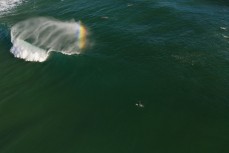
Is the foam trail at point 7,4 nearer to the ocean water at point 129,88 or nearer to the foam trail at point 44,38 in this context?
the foam trail at point 44,38

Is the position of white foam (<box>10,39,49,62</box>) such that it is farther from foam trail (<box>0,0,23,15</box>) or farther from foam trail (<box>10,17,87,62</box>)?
foam trail (<box>0,0,23,15</box>)

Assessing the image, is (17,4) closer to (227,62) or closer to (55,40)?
(55,40)

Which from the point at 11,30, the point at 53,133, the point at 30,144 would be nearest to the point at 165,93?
the point at 53,133

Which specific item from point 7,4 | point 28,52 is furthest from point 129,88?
point 7,4

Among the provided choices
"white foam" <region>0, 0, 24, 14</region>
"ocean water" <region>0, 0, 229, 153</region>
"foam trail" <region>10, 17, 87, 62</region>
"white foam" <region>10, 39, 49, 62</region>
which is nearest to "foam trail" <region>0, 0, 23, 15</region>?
"white foam" <region>0, 0, 24, 14</region>

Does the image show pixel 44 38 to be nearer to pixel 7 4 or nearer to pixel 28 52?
pixel 28 52

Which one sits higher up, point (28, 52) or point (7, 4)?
point (7, 4)

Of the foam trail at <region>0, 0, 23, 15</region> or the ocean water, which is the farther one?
the foam trail at <region>0, 0, 23, 15</region>
